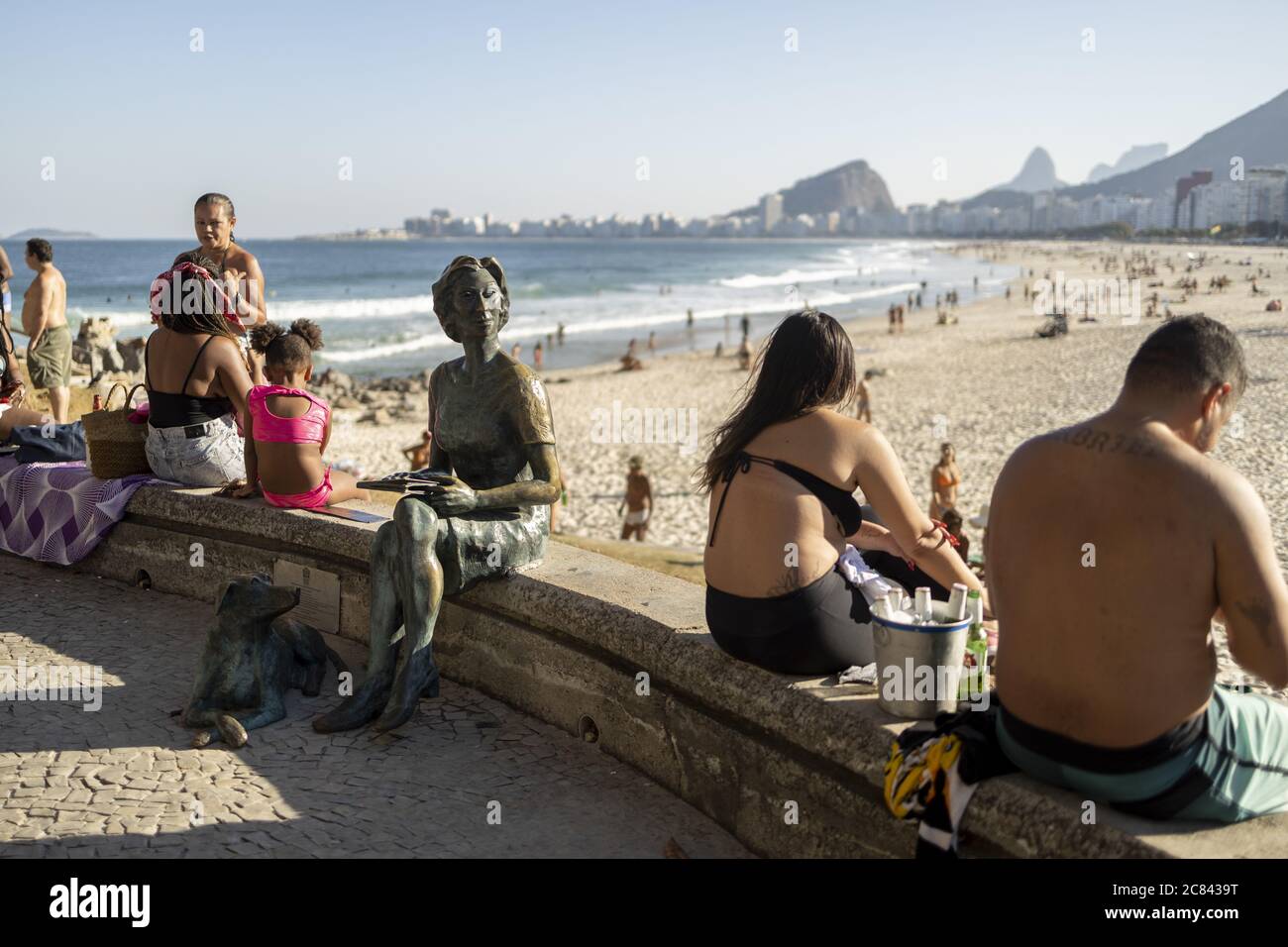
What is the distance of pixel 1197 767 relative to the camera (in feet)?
7.82

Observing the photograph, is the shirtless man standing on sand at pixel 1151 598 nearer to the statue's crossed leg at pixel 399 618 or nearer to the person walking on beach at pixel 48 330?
the statue's crossed leg at pixel 399 618

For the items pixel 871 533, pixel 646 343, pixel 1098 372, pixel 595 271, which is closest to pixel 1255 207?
pixel 595 271

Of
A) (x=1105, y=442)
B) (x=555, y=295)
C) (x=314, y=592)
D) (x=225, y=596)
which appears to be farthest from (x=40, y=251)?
(x=555, y=295)

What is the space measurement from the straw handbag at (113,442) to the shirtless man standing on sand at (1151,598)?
15.1ft

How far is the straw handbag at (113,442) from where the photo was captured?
5605mm

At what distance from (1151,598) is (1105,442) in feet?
1.10

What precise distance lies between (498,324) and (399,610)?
112 cm

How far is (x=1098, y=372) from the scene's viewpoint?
24.3 m

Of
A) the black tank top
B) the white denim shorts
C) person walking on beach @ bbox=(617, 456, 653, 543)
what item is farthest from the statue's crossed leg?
person walking on beach @ bbox=(617, 456, 653, 543)

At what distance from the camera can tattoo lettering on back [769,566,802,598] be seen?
10.4 ft

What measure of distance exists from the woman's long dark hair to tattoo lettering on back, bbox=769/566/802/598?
0.38m

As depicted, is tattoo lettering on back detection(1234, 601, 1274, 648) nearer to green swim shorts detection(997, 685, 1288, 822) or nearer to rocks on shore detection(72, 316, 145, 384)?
green swim shorts detection(997, 685, 1288, 822)

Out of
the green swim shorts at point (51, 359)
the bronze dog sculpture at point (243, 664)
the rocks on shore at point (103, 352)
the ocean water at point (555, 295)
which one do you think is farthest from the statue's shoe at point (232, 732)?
the rocks on shore at point (103, 352)

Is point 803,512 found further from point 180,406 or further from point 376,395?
point 376,395
